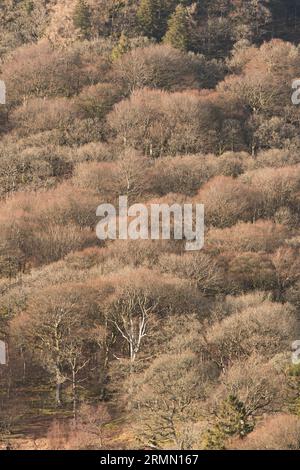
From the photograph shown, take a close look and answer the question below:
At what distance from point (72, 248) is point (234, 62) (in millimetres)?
62273

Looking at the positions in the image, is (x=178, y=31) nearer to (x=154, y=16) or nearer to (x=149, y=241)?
(x=154, y=16)

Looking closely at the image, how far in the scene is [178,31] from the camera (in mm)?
122562

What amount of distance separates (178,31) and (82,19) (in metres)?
16.5

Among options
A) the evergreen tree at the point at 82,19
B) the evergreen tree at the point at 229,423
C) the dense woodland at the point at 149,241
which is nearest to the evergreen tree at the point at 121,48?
the dense woodland at the point at 149,241

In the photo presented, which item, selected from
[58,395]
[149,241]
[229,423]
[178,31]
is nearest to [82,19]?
[178,31]

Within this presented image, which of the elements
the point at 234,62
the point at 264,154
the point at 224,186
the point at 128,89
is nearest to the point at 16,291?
the point at 224,186

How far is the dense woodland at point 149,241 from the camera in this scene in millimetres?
44938

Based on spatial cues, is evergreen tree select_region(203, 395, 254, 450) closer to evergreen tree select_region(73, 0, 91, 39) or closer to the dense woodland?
the dense woodland

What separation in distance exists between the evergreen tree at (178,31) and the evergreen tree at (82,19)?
1395 cm

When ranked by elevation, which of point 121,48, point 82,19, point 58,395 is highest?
point 82,19

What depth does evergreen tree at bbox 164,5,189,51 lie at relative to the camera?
121m

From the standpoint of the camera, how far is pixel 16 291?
57.7 m
